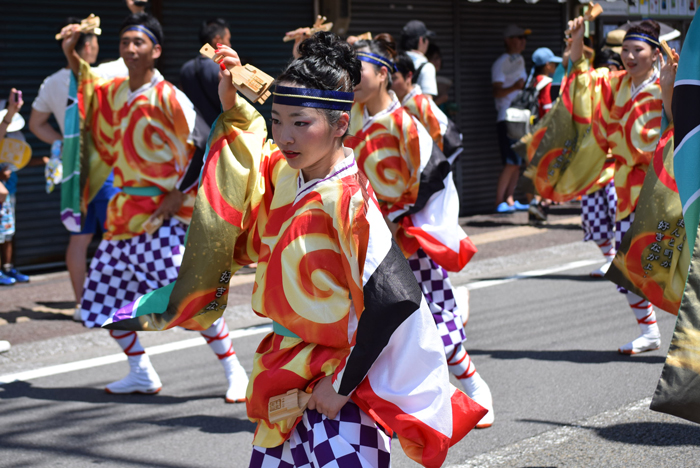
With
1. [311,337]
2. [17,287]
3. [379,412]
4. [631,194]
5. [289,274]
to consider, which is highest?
[289,274]

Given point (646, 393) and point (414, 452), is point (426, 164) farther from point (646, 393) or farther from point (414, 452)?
point (414, 452)

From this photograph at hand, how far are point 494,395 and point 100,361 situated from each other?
8.49ft

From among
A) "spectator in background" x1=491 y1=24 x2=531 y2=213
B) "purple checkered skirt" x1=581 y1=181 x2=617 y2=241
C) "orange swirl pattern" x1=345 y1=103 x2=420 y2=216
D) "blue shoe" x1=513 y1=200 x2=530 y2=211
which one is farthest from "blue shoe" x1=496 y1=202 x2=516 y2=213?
"orange swirl pattern" x1=345 y1=103 x2=420 y2=216

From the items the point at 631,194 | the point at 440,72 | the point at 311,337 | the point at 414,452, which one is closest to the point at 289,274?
the point at 311,337

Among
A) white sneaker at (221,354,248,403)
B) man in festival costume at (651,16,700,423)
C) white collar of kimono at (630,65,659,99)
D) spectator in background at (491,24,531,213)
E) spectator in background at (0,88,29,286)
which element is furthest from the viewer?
spectator in background at (491,24,531,213)

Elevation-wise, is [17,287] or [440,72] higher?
[440,72]

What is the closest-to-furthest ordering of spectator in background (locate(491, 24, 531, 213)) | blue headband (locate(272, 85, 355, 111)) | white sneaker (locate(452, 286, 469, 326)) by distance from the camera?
blue headband (locate(272, 85, 355, 111)), white sneaker (locate(452, 286, 469, 326)), spectator in background (locate(491, 24, 531, 213))

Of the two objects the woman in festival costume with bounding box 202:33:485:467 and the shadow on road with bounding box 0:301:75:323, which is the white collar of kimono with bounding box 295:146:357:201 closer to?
the woman in festival costume with bounding box 202:33:485:467

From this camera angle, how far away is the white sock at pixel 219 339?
4.60 metres

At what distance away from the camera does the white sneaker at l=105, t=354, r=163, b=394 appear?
15.6 feet

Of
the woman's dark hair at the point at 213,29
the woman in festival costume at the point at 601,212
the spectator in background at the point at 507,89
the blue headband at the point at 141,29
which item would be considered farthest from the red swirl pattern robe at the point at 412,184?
the spectator in background at the point at 507,89

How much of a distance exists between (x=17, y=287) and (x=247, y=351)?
307 centimetres

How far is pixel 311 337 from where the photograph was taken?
2.28 meters

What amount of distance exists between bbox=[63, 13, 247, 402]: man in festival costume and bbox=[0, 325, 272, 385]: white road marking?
0.73 meters
